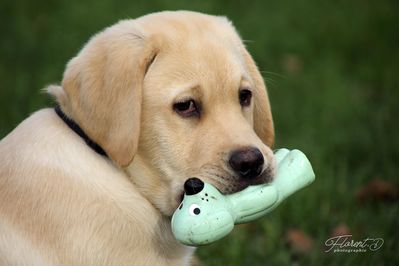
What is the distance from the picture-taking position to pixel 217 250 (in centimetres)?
500

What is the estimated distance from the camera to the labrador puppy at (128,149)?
3.50 m

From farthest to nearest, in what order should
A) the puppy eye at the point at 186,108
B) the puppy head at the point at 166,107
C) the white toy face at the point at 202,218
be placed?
the puppy eye at the point at 186,108 → the puppy head at the point at 166,107 → the white toy face at the point at 202,218

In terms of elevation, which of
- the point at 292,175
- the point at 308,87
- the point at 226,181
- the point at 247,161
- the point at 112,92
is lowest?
the point at 308,87

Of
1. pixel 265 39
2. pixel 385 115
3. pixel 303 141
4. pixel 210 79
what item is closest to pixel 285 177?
pixel 210 79

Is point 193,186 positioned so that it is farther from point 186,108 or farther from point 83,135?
point 83,135

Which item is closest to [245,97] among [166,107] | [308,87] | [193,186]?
[166,107]

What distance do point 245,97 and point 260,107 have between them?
0.40 metres

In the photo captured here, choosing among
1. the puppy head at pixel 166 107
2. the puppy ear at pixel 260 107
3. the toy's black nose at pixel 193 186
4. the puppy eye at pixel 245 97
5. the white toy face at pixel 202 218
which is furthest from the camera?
the puppy ear at pixel 260 107

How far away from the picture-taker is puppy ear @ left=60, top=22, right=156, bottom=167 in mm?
3607

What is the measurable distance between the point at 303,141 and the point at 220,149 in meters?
3.08

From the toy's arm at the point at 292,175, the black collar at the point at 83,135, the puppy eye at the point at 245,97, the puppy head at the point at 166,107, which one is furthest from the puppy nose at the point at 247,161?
the black collar at the point at 83,135

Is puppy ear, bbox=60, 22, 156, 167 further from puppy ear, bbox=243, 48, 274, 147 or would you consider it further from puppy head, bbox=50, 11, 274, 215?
puppy ear, bbox=243, 48, 274, 147

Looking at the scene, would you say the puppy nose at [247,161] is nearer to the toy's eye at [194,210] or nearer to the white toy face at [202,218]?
the white toy face at [202,218]

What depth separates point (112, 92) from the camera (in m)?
3.65
